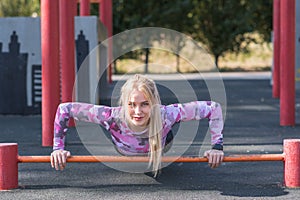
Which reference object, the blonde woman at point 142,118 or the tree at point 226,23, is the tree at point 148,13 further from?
the blonde woman at point 142,118

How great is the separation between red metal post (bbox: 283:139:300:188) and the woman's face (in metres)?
1.03

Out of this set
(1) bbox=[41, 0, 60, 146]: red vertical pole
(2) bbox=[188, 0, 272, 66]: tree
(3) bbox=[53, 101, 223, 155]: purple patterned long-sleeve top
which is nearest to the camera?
(3) bbox=[53, 101, 223, 155]: purple patterned long-sleeve top

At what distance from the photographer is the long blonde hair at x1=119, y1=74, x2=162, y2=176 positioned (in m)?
4.89

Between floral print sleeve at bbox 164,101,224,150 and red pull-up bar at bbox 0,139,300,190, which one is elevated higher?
floral print sleeve at bbox 164,101,224,150

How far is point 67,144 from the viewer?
24.7 ft

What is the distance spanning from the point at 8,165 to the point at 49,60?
2.62 metres

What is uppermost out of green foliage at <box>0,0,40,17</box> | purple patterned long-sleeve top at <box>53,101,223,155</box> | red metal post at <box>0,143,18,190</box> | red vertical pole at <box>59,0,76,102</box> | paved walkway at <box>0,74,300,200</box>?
green foliage at <box>0,0,40,17</box>

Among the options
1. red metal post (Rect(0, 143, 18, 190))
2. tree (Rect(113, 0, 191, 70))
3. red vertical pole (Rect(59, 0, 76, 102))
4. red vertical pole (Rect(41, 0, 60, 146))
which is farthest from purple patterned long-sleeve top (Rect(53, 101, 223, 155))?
tree (Rect(113, 0, 191, 70))

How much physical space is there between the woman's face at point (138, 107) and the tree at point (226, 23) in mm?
23110

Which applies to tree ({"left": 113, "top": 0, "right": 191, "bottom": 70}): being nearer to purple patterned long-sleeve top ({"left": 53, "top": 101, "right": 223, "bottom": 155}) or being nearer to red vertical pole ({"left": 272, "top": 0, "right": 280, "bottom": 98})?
red vertical pole ({"left": 272, "top": 0, "right": 280, "bottom": 98})

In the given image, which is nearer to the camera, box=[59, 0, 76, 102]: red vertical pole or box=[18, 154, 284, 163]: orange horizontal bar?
box=[18, 154, 284, 163]: orange horizontal bar

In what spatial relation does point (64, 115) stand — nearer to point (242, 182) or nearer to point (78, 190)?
point (78, 190)

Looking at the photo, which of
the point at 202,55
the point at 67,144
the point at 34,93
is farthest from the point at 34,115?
the point at 202,55

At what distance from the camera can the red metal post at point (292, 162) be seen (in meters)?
4.85
